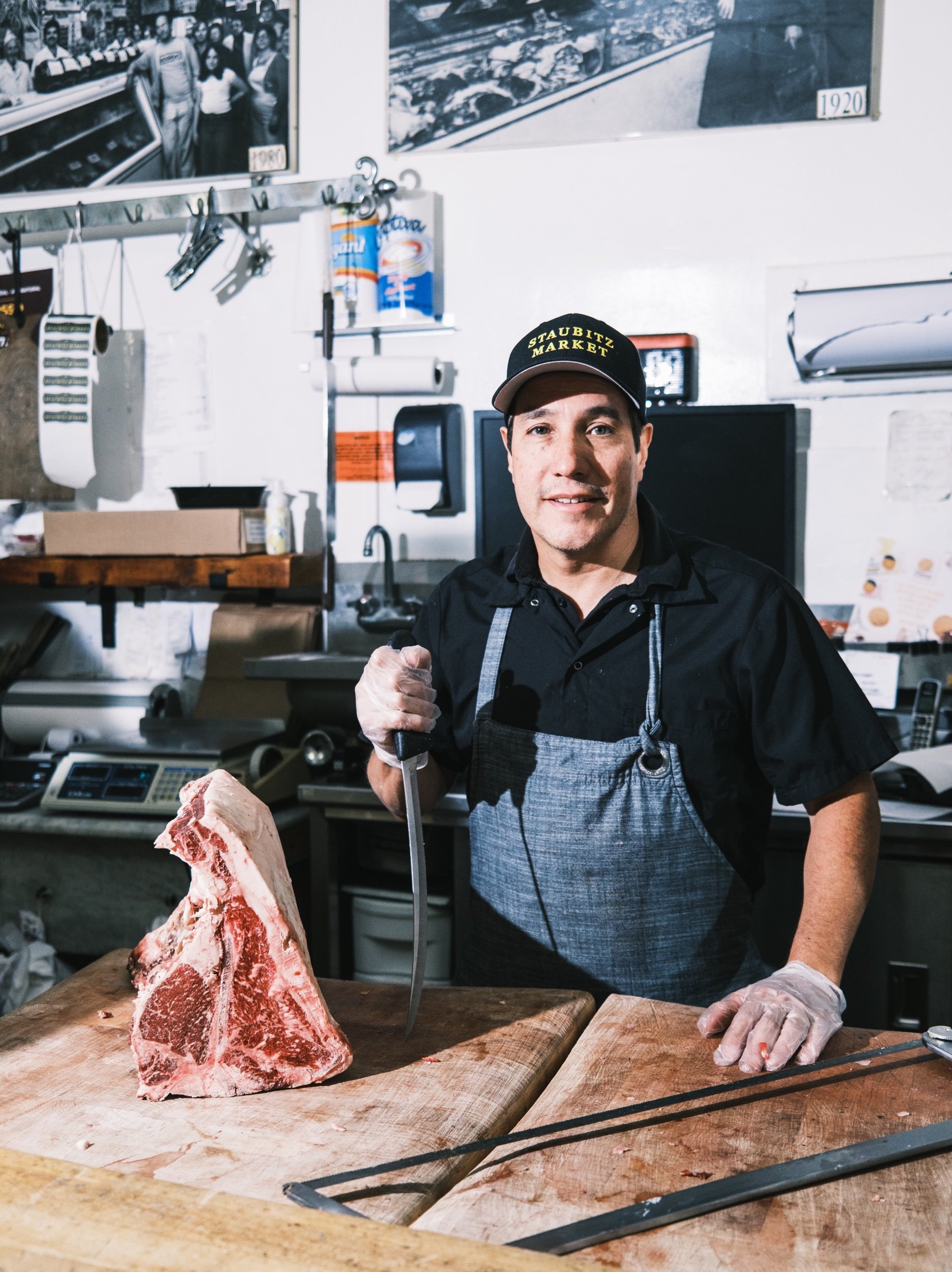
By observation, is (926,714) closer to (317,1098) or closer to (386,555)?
(386,555)

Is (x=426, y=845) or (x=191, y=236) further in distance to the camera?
(x=191, y=236)

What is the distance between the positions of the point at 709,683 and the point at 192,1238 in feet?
3.85

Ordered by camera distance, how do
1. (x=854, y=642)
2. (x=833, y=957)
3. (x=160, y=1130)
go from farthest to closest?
(x=854, y=642) → (x=833, y=957) → (x=160, y=1130)

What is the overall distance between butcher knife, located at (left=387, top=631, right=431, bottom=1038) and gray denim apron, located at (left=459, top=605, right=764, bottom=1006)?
0.34 metres

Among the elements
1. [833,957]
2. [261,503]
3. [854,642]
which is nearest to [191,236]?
[261,503]

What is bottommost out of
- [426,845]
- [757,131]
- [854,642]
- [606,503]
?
[426,845]

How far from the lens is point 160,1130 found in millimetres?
1167

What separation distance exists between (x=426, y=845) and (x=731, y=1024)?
1537mm

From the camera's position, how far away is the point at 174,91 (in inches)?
143

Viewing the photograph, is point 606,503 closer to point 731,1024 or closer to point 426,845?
point 731,1024

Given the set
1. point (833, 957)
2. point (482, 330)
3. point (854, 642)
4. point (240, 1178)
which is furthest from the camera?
point (482, 330)

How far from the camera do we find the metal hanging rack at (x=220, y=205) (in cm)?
338

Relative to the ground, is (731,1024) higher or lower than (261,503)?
lower

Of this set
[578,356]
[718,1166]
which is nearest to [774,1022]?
[718,1166]
